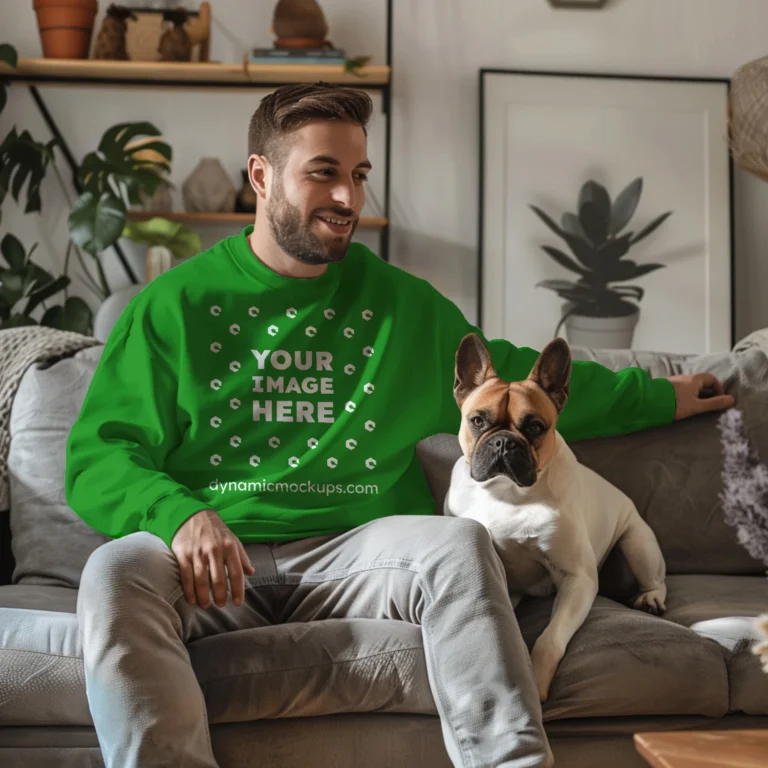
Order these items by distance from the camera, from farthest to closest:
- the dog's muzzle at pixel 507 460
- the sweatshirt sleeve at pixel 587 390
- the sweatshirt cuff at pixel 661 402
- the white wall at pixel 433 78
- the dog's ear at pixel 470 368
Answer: the white wall at pixel 433 78 < the sweatshirt cuff at pixel 661 402 < the sweatshirt sleeve at pixel 587 390 < the dog's ear at pixel 470 368 < the dog's muzzle at pixel 507 460

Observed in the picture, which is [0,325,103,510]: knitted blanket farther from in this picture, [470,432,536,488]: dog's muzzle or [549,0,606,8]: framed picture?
[549,0,606,8]: framed picture

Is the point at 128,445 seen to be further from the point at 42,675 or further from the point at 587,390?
the point at 587,390

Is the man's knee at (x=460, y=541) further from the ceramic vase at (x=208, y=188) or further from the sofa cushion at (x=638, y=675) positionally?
the ceramic vase at (x=208, y=188)

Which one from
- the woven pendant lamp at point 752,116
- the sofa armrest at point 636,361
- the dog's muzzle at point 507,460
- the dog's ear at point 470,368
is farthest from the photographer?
the woven pendant lamp at point 752,116

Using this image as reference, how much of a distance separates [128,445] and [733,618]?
41.9 inches

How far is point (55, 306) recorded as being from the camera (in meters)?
3.50

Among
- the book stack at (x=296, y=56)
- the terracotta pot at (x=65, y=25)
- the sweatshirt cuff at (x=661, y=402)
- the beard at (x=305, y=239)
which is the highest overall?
the terracotta pot at (x=65, y=25)

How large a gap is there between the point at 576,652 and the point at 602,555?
401mm

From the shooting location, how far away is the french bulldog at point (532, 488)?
1.81m

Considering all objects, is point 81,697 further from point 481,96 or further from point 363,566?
point 481,96

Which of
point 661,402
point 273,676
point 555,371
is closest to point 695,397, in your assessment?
point 661,402

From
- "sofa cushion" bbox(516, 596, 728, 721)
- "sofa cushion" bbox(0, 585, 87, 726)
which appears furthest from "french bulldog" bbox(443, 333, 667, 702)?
"sofa cushion" bbox(0, 585, 87, 726)

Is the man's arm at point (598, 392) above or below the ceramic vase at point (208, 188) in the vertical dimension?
below

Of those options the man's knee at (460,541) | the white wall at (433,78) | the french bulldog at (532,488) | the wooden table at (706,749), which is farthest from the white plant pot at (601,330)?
the wooden table at (706,749)
